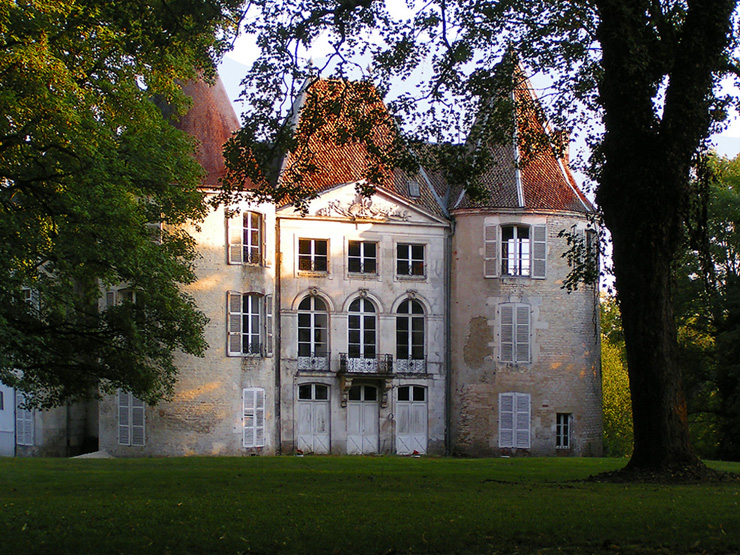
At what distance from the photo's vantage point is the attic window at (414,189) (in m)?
36.0

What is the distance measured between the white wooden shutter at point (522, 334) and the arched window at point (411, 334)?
3.09 meters

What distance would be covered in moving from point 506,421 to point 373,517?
2383 centimetres

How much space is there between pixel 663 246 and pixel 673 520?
217 inches

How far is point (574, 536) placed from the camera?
9.82 m

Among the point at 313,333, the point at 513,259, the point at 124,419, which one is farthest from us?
the point at 513,259

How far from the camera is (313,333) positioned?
34.1 m

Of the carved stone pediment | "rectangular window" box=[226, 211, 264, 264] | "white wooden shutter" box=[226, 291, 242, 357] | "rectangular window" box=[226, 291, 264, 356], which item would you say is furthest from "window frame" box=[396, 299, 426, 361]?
"white wooden shutter" box=[226, 291, 242, 357]

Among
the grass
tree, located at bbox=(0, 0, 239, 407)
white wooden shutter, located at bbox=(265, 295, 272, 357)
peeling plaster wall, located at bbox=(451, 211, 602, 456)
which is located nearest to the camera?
the grass

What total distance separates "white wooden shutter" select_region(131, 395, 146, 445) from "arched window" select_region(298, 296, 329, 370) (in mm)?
5265

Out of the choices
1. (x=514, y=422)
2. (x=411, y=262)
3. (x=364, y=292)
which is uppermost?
(x=411, y=262)

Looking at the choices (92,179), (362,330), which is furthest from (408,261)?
(92,179)

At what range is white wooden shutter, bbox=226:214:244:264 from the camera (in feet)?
105

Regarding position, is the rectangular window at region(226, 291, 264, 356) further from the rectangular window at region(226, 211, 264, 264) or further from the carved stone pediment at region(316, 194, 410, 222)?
the carved stone pediment at region(316, 194, 410, 222)

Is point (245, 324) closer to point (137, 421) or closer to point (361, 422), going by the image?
point (137, 421)
